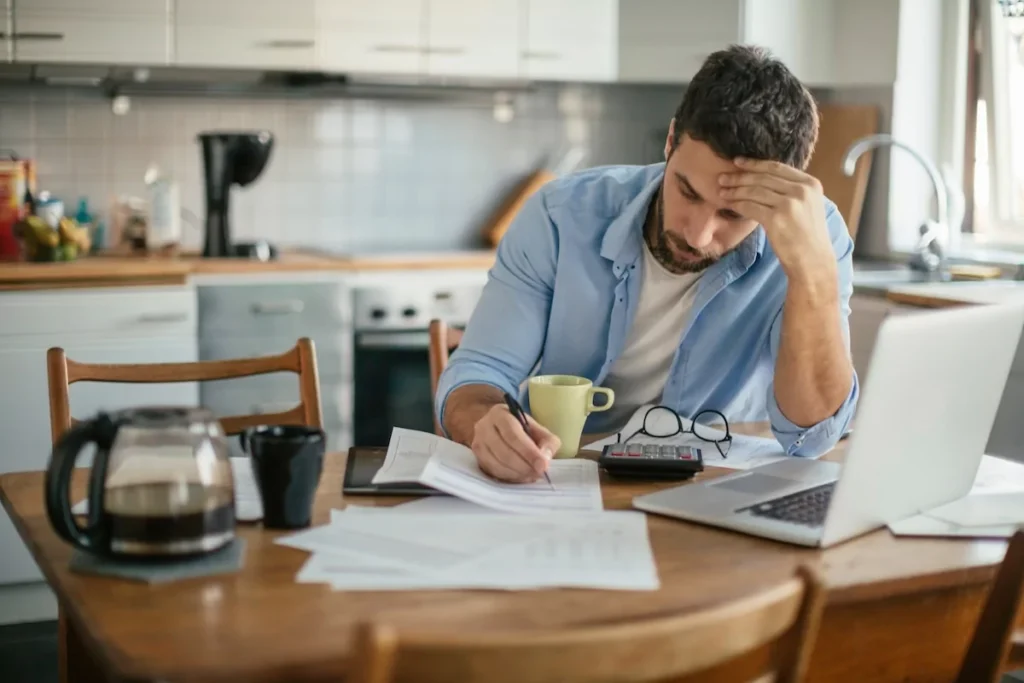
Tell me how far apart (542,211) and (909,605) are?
987 millimetres

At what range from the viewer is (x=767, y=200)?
1.74m

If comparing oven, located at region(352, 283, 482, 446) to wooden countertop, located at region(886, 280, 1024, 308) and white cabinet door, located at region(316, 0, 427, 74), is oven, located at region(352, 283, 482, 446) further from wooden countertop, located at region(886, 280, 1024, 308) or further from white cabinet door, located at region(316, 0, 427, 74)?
wooden countertop, located at region(886, 280, 1024, 308)

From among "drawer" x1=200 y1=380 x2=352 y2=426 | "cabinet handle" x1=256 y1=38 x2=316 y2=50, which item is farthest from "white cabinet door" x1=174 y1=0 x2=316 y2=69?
"drawer" x1=200 y1=380 x2=352 y2=426

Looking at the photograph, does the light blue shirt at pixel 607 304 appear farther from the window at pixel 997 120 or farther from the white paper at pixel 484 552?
the window at pixel 997 120

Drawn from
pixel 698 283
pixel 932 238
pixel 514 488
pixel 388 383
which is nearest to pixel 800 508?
pixel 514 488

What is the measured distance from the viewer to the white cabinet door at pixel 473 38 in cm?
379

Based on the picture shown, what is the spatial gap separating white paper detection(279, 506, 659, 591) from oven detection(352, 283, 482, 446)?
2.21m

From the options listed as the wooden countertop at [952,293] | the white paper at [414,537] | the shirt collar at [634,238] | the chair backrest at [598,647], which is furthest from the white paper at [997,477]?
the wooden countertop at [952,293]

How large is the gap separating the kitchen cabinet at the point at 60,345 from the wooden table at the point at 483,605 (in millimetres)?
1823

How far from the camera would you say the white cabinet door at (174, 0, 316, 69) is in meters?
3.53

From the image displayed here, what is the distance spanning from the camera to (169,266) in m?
3.30

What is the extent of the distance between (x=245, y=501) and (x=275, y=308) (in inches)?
82.8

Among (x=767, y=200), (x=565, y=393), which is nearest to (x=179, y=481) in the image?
(x=565, y=393)

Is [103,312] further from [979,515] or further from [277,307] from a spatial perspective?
[979,515]
